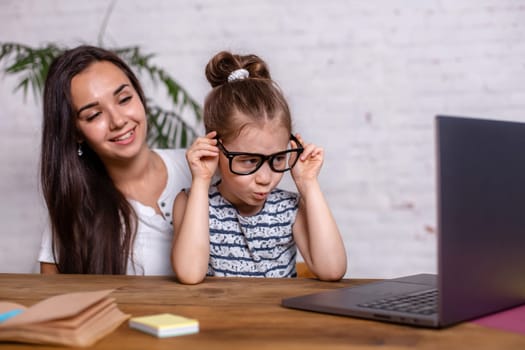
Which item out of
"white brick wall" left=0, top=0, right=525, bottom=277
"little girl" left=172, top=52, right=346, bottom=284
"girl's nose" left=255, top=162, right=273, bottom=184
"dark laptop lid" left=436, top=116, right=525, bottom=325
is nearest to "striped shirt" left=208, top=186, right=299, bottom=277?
"little girl" left=172, top=52, right=346, bottom=284

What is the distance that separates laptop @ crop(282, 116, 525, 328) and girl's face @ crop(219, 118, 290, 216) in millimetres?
472

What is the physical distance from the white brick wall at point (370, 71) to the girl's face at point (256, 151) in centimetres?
146

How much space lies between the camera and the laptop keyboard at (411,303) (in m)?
1.02

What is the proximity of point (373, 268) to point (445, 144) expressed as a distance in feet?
7.54

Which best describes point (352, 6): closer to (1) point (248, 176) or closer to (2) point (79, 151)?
(2) point (79, 151)

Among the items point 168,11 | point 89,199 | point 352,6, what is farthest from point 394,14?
point 89,199

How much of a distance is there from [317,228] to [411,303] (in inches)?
21.5

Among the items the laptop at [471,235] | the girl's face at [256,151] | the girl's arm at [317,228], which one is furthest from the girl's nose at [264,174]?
the laptop at [471,235]

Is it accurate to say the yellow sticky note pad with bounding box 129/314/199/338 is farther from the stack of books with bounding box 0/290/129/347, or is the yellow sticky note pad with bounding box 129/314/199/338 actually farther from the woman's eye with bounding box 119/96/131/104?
the woman's eye with bounding box 119/96/131/104

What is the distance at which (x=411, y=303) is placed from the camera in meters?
1.07

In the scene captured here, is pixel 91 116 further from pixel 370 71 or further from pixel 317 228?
pixel 370 71

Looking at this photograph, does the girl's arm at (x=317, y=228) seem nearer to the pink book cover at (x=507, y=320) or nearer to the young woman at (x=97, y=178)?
the pink book cover at (x=507, y=320)

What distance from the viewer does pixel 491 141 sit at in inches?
38.0

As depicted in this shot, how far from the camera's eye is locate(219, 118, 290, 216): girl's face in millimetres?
1570
